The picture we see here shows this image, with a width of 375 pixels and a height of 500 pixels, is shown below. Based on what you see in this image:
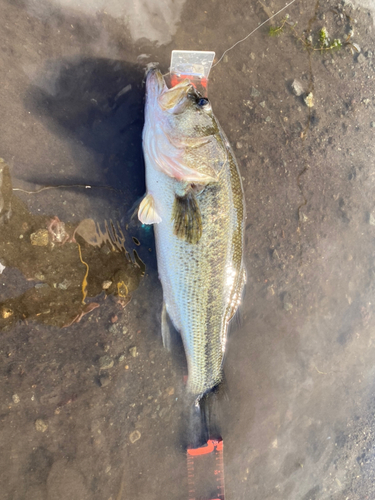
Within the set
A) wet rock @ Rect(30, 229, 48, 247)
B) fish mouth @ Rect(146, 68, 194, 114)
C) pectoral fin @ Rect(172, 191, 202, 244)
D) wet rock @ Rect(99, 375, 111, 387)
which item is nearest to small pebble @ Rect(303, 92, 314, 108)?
fish mouth @ Rect(146, 68, 194, 114)

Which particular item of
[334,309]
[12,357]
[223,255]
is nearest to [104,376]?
[12,357]

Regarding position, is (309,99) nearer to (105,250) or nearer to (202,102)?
(202,102)

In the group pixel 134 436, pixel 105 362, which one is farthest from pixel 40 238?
pixel 134 436

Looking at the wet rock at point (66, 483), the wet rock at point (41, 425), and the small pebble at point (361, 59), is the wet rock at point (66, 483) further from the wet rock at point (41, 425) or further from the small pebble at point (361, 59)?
the small pebble at point (361, 59)

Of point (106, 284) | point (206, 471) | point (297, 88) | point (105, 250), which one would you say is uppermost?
point (297, 88)

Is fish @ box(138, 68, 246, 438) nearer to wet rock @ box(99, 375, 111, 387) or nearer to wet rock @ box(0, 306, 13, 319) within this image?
wet rock @ box(99, 375, 111, 387)

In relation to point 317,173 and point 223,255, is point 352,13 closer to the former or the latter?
point 317,173

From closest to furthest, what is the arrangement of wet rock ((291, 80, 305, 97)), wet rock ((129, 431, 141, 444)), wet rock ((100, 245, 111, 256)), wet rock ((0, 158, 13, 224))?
wet rock ((0, 158, 13, 224)) < wet rock ((100, 245, 111, 256)) < wet rock ((129, 431, 141, 444)) < wet rock ((291, 80, 305, 97))
